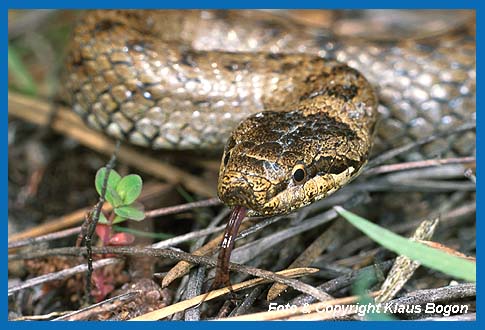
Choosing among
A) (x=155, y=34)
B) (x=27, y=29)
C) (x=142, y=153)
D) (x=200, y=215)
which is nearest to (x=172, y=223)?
(x=200, y=215)

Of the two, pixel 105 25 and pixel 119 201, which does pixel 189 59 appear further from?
pixel 119 201

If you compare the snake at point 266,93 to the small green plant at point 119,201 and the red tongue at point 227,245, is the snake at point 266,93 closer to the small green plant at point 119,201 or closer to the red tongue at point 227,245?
the red tongue at point 227,245

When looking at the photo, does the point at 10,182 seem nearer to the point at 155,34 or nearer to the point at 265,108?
the point at 155,34

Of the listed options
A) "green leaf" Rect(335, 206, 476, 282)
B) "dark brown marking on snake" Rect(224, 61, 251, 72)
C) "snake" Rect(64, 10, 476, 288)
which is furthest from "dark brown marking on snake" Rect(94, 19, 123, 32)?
"green leaf" Rect(335, 206, 476, 282)

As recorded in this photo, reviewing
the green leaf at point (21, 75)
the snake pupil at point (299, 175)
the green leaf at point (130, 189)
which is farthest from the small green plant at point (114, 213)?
the green leaf at point (21, 75)

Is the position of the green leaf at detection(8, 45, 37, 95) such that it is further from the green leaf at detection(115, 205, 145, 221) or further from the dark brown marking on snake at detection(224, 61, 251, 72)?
the green leaf at detection(115, 205, 145, 221)

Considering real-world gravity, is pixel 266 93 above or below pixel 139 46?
below

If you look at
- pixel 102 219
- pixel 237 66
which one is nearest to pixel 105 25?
pixel 237 66

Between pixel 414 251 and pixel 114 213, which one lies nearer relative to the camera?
pixel 414 251
